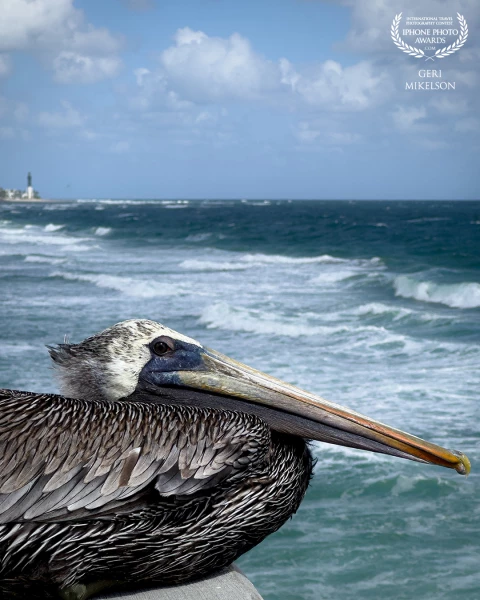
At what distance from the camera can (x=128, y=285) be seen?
18.1m

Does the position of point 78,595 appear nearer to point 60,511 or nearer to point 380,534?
point 60,511

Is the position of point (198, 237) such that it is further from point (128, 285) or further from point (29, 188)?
point (29, 188)

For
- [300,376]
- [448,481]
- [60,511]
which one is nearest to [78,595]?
[60,511]

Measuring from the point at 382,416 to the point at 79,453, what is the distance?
636cm

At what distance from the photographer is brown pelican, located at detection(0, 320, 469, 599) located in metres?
2.11

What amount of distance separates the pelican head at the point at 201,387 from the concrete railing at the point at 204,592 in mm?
462

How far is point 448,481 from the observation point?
6.76 meters

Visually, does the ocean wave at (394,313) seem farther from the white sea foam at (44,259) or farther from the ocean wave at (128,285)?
the white sea foam at (44,259)

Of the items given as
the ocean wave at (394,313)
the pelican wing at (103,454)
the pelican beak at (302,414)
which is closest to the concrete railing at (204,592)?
the pelican wing at (103,454)

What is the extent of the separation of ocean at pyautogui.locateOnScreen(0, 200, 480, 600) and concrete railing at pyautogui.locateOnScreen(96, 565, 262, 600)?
813 mm

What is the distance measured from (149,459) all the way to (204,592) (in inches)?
19.3

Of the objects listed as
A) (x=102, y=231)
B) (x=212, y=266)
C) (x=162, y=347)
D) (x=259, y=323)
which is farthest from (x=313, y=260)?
(x=162, y=347)

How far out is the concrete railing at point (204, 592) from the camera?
232cm

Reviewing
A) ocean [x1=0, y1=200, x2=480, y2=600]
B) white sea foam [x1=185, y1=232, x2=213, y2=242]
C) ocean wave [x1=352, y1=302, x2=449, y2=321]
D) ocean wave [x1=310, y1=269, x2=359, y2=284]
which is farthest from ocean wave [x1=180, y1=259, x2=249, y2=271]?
white sea foam [x1=185, y1=232, x2=213, y2=242]
